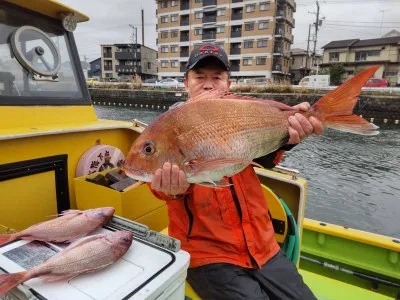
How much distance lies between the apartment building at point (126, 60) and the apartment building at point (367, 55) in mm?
37225

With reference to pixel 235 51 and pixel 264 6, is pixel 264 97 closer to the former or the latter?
pixel 235 51

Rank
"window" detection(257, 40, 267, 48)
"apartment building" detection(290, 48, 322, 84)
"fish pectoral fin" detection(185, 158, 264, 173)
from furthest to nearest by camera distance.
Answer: "apartment building" detection(290, 48, 322, 84) < "window" detection(257, 40, 267, 48) < "fish pectoral fin" detection(185, 158, 264, 173)

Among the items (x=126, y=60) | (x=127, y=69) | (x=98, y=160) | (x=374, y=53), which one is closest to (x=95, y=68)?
(x=126, y=60)

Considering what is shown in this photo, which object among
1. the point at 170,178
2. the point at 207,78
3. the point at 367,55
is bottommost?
the point at 170,178

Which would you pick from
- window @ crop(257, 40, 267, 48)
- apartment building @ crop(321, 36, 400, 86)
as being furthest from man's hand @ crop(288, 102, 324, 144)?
apartment building @ crop(321, 36, 400, 86)

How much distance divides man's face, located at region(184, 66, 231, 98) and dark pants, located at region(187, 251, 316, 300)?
1.33 m

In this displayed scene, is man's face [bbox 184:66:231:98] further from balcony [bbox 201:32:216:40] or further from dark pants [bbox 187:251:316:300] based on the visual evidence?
balcony [bbox 201:32:216:40]

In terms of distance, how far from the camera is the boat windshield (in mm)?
3043

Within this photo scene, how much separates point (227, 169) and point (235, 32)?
4942cm

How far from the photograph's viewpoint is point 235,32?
4659cm

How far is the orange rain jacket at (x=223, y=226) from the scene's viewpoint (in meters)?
1.85

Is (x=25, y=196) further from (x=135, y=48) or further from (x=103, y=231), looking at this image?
(x=135, y=48)

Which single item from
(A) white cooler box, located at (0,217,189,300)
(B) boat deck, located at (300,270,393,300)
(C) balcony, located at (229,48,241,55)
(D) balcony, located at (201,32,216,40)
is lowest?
(B) boat deck, located at (300,270,393,300)

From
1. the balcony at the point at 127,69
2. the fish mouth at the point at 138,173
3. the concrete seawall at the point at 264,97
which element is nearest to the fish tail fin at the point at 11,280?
the fish mouth at the point at 138,173
